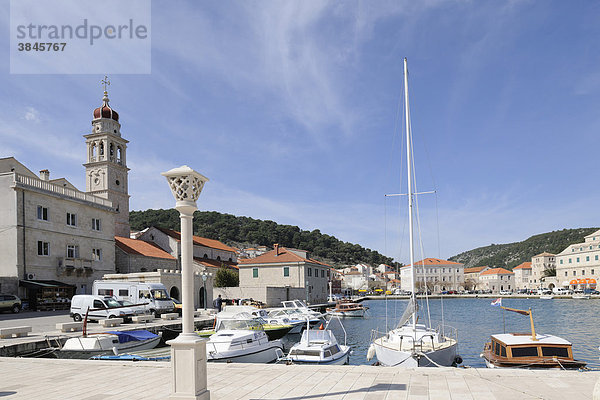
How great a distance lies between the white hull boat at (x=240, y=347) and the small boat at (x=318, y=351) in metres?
1.64

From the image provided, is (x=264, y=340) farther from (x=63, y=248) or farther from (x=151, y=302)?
(x=63, y=248)

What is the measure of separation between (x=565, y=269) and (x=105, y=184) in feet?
404

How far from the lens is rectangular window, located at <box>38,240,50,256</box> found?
40.0m

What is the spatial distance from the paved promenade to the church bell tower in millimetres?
54430

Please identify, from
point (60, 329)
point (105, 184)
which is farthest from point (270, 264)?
point (60, 329)

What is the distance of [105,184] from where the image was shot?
6212cm

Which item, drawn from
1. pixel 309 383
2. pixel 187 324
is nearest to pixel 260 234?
pixel 309 383

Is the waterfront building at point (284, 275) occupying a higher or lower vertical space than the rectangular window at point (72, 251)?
lower

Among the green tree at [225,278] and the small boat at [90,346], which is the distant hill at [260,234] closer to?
the green tree at [225,278]

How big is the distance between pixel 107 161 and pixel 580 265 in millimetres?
120947

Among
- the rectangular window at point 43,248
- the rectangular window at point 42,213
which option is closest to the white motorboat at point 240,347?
the rectangular window at point 43,248

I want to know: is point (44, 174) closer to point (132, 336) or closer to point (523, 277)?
point (132, 336)

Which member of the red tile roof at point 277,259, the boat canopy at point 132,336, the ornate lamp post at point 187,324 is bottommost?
the boat canopy at point 132,336

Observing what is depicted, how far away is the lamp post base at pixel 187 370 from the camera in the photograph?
309 inches
